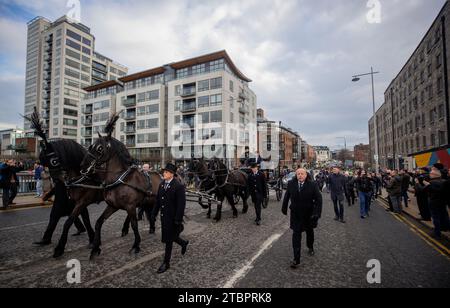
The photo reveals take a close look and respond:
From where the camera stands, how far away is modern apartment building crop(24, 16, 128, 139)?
6388 cm

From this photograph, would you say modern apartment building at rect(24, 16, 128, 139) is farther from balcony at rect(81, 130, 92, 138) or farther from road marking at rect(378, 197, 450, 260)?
road marking at rect(378, 197, 450, 260)

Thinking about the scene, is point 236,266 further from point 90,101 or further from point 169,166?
point 90,101

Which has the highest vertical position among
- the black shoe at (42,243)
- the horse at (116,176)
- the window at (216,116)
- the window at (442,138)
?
the window at (216,116)

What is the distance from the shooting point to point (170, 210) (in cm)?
434

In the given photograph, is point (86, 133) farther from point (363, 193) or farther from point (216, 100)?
point (363, 193)

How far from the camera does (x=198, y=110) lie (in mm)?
44094

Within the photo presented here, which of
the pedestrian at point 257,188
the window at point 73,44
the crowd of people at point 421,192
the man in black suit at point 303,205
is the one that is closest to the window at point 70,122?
the window at point 73,44

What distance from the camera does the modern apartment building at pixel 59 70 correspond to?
6388 centimetres

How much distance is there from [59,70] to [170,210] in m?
78.9

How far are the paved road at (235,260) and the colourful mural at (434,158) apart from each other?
865 centimetres

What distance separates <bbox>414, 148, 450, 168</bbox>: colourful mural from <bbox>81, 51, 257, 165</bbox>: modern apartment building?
87.1 feet

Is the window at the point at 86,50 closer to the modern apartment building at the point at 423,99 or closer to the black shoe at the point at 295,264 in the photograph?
the modern apartment building at the point at 423,99
